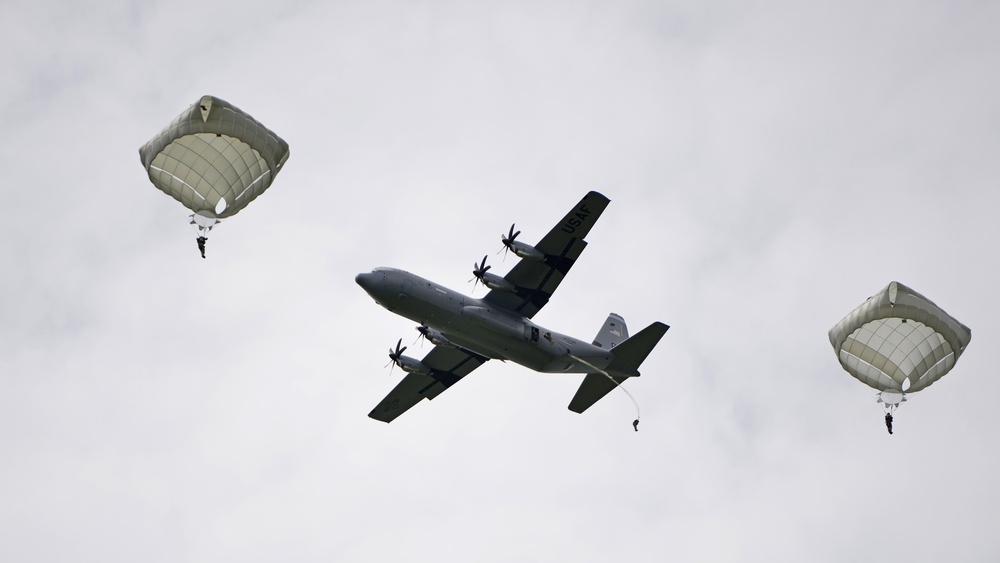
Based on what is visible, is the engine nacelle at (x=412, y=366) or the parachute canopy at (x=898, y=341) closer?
the parachute canopy at (x=898, y=341)

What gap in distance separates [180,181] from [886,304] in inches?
1202

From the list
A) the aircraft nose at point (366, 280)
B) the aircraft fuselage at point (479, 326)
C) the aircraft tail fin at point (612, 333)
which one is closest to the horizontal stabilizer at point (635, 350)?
the aircraft fuselage at point (479, 326)

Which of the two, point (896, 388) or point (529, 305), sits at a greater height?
point (529, 305)

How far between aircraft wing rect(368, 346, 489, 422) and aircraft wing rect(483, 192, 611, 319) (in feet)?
19.1

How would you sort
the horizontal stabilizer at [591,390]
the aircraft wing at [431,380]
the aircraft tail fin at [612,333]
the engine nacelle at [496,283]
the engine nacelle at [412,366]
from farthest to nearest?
the aircraft tail fin at [612,333] < the aircraft wing at [431,380] < the engine nacelle at [412,366] < the horizontal stabilizer at [591,390] < the engine nacelle at [496,283]

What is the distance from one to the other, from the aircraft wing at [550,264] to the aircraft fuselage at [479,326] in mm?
623

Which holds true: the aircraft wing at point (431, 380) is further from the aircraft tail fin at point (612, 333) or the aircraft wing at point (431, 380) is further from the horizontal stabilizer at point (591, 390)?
the aircraft tail fin at point (612, 333)

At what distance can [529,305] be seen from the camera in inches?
2052

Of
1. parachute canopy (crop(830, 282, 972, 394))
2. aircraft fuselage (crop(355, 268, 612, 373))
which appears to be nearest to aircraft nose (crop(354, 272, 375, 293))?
aircraft fuselage (crop(355, 268, 612, 373))

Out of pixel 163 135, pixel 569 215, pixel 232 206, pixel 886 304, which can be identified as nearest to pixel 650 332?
pixel 569 215

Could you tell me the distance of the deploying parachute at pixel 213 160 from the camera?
1855 inches

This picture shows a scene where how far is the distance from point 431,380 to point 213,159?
54.3ft

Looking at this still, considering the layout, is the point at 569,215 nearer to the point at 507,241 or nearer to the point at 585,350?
the point at 507,241

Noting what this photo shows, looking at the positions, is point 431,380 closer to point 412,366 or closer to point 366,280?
point 412,366
